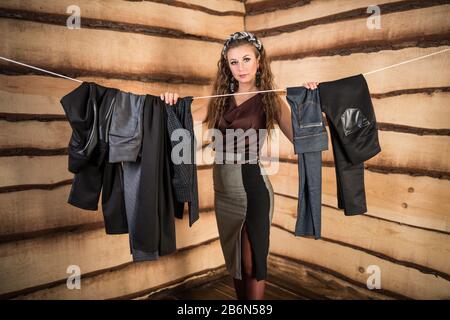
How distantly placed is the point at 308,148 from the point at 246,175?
518 mm

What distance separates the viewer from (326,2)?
3.25 metres

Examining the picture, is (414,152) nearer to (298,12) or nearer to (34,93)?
(298,12)

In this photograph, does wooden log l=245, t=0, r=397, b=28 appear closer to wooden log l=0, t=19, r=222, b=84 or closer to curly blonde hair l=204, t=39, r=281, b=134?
wooden log l=0, t=19, r=222, b=84

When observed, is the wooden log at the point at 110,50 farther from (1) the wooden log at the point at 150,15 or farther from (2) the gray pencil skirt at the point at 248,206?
(2) the gray pencil skirt at the point at 248,206

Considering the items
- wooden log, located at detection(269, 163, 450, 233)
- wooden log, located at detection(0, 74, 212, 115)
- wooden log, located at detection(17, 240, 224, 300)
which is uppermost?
wooden log, located at detection(0, 74, 212, 115)

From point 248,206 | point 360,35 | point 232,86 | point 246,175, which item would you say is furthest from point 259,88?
point 360,35

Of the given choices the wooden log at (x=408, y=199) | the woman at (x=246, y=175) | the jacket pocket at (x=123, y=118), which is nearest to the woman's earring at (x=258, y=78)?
the woman at (x=246, y=175)

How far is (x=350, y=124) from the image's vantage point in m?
2.11

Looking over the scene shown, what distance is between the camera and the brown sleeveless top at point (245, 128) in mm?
2455

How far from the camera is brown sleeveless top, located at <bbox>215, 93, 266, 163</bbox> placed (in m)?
2.46

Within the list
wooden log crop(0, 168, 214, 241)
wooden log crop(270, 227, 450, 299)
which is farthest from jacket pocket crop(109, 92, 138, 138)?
wooden log crop(270, 227, 450, 299)

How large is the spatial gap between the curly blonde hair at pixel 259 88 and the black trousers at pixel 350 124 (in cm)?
43
